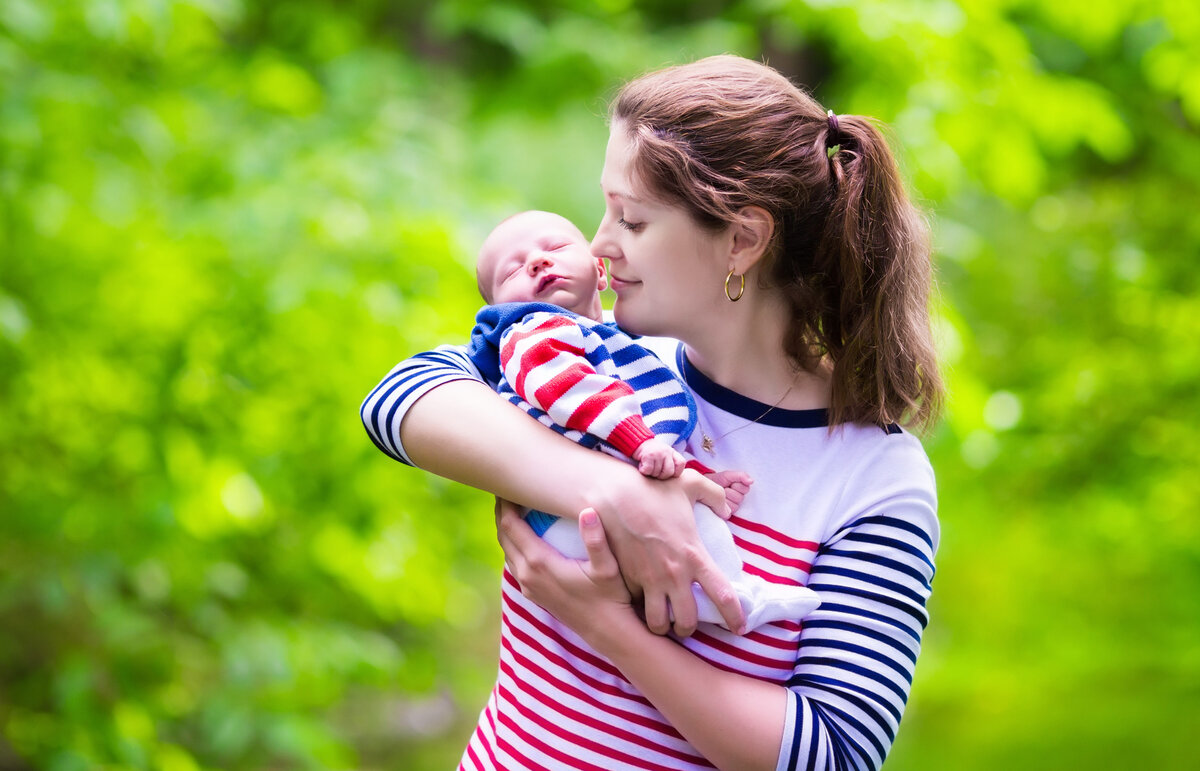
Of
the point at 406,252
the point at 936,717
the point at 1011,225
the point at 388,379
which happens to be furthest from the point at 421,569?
the point at 936,717

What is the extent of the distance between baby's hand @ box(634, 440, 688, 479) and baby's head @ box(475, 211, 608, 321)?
25cm

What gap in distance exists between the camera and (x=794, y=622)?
1.08 metres

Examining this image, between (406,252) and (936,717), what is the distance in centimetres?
445

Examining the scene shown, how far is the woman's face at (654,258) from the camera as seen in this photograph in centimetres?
113

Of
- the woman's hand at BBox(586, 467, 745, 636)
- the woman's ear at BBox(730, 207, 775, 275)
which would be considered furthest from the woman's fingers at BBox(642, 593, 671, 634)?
the woman's ear at BBox(730, 207, 775, 275)

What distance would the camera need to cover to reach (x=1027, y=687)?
5238mm

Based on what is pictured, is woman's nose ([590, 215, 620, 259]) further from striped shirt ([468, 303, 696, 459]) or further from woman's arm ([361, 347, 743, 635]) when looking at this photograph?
woman's arm ([361, 347, 743, 635])

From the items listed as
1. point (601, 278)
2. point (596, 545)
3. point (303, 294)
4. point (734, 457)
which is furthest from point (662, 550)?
point (303, 294)

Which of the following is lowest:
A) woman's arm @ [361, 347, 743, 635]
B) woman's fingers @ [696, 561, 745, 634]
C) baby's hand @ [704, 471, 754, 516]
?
woman's fingers @ [696, 561, 745, 634]

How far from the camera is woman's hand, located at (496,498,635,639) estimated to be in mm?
1025

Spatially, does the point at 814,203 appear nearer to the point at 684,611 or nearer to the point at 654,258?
the point at 654,258

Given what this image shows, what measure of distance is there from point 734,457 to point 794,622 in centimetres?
19

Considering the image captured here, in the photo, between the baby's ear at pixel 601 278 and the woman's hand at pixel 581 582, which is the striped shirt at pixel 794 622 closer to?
the woman's hand at pixel 581 582

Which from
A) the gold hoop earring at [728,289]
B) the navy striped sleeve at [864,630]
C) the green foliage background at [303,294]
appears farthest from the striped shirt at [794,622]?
the green foliage background at [303,294]
